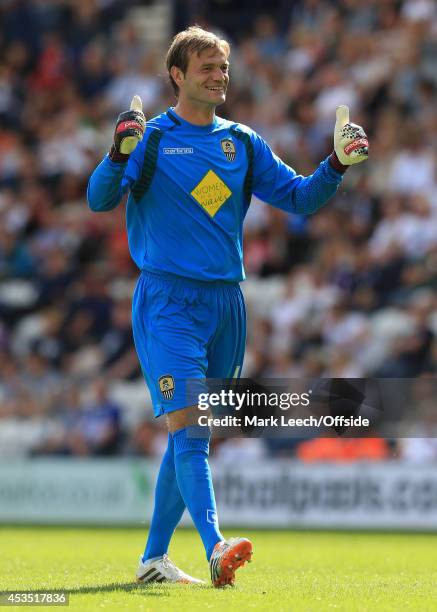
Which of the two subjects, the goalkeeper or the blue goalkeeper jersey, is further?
the blue goalkeeper jersey

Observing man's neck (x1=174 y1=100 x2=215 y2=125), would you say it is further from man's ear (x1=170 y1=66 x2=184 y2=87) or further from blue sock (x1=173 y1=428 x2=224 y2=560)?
blue sock (x1=173 y1=428 x2=224 y2=560)

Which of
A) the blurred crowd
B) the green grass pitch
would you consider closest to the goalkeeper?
the green grass pitch

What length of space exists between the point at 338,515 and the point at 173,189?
25.3ft

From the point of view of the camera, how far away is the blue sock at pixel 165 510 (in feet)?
22.4

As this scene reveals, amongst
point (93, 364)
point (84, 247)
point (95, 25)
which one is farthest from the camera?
point (95, 25)

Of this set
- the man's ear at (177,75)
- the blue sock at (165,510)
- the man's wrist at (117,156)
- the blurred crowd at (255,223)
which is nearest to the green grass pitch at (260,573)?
the blue sock at (165,510)

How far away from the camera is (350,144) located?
664cm

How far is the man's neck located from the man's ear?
10cm

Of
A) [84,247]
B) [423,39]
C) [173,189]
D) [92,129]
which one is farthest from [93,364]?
[173,189]

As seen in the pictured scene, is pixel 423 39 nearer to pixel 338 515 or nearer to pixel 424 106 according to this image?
pixel 424 106

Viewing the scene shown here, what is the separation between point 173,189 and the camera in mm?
6703

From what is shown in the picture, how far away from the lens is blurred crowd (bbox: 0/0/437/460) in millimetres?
14844

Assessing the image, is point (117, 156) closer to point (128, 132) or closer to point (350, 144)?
point (128, 132)

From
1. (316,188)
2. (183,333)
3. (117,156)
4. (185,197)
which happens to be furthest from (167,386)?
(316,188)
